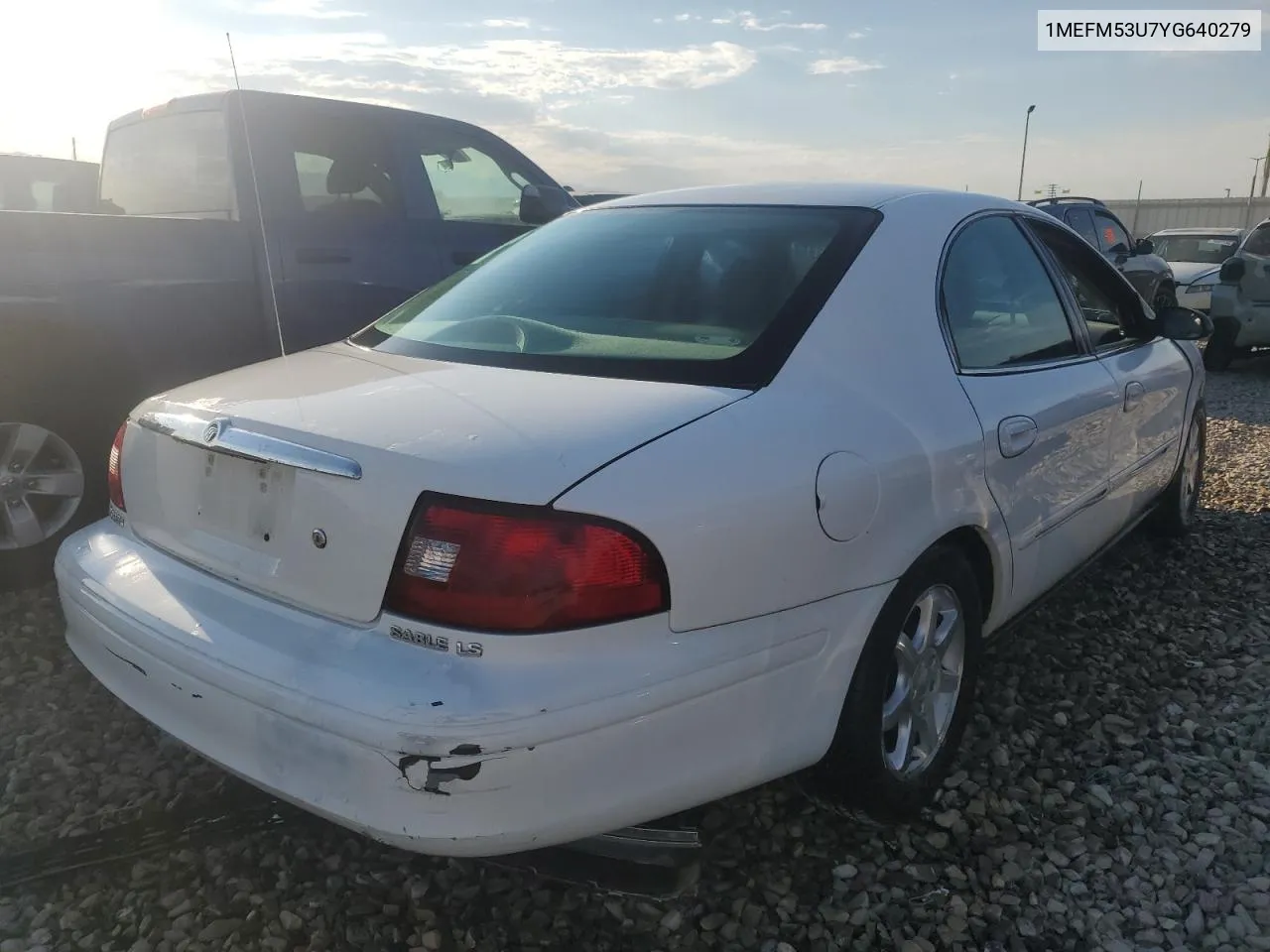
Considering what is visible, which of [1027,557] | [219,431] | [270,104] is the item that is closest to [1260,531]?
[1027,557]

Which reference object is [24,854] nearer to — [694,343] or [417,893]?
[417,893]

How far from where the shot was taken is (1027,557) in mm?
2861

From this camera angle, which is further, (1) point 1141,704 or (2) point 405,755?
(1) point 1141,704

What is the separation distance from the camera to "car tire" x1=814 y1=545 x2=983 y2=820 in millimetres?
2213

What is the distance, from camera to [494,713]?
5.41 ft

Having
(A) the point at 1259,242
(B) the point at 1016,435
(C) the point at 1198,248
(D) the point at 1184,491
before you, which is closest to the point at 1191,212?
(C) the point at 1198,248

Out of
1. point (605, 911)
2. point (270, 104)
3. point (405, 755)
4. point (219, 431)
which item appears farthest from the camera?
point (270, 104)

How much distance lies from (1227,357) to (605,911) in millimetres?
10356

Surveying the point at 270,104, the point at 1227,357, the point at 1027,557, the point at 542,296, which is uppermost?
the point at 270,104

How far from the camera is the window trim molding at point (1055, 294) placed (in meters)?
2.57

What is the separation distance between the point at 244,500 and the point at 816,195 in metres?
1.71

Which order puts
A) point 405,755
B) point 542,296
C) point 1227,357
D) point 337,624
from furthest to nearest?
point 1227,357
point 542,296
point 337,624
point 405,755

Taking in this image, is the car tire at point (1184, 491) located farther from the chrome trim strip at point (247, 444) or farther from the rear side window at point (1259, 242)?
the rear side window at point (1259, 242)

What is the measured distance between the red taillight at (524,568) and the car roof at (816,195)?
1.41 meters
